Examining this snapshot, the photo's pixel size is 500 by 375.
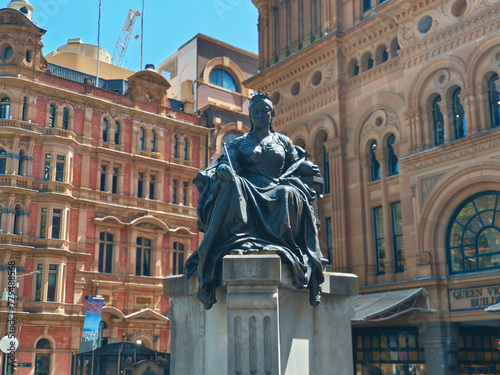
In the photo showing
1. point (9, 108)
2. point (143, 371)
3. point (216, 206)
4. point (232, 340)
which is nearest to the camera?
point (232, 340)

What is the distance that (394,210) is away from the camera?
30.4 meters

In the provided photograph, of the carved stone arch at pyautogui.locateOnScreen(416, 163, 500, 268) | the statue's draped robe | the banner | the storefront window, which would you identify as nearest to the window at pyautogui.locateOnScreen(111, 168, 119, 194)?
the banner

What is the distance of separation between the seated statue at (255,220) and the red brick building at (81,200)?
32.4 metres

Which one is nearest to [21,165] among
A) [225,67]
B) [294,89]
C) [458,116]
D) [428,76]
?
[294,89]

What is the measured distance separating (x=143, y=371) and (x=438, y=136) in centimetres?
1555

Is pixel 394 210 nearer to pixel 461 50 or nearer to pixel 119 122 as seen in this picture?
pixel 461 50

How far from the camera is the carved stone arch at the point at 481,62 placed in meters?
26.2

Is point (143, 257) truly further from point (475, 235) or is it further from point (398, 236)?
point (475, 235)

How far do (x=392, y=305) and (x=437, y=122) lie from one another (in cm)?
830

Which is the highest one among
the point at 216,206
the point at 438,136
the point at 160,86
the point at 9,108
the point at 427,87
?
the point at 160,86

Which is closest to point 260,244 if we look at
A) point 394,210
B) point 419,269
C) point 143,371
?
point 143,371

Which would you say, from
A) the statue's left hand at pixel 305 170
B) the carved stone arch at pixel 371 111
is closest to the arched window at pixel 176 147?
the carved stone arch at pixel 371 111

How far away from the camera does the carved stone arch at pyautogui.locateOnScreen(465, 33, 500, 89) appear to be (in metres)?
26.2

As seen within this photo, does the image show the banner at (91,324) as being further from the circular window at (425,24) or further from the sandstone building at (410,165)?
the circular window at (425,24)
